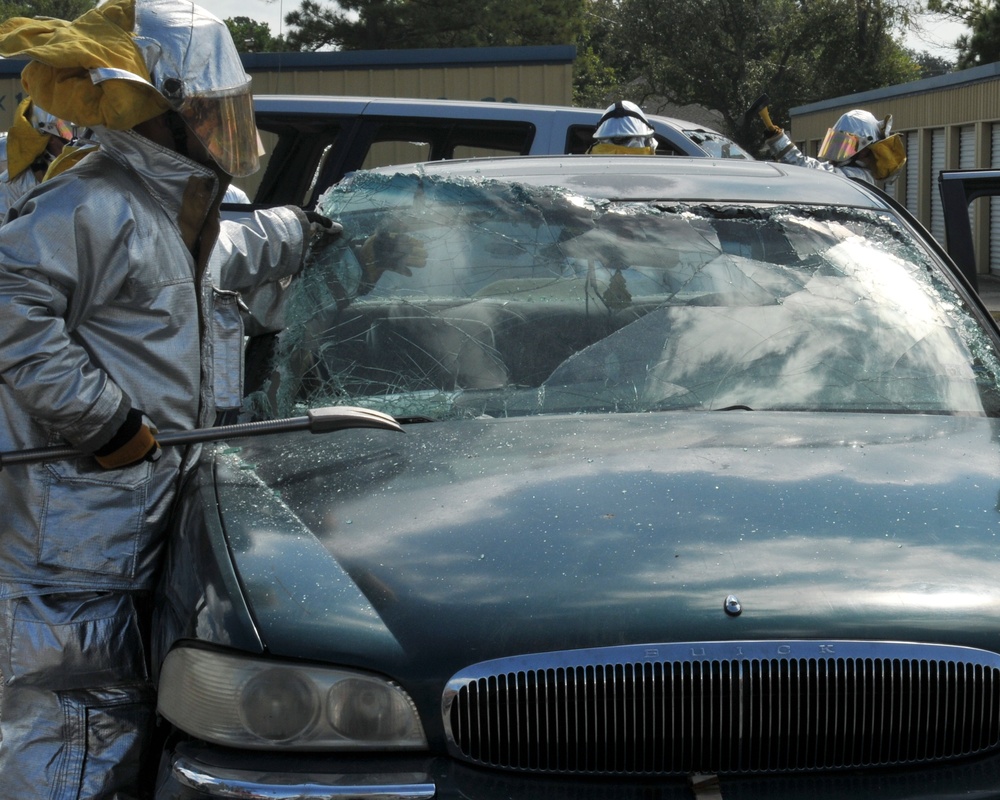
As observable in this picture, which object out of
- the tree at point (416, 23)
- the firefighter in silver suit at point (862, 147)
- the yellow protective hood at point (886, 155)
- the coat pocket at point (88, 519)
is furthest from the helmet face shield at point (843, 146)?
the tree at point (416, 23)

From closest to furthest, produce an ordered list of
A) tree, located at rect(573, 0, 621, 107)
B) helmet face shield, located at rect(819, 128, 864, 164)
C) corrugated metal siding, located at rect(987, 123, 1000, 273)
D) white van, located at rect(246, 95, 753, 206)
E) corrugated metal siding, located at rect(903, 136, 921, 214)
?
white van, located at rect(246, 95, 753, 206)
helmet face shield, located at rect(819, 128, 864, 164)
corrugated metal siding, located at rect(987, 123, 1000, 273)
corrugated metal siding, located at rect(903, 136, 921, 214)
tree, located at rect(573, 0, 621, 107)

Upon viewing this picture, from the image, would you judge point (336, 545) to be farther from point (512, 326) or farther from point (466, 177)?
point (466, 177)

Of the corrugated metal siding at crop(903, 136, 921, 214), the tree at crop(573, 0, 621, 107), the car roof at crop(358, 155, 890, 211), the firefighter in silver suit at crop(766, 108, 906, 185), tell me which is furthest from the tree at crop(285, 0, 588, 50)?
the car roof at crop(358, 155, 890, 211)

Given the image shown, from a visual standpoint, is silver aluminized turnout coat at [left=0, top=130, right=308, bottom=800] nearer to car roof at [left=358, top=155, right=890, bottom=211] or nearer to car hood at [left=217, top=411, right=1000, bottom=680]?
car hood at [left=217, top=411, right=1000, bottom=680]

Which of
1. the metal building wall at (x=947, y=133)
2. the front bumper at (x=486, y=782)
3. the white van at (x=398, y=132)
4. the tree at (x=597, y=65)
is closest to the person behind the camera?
the front bumper at (x=486, y=782)

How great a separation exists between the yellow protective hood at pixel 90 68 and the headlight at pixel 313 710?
117cm

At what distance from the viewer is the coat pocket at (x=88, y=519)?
259 cm

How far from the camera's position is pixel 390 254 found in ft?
10.9

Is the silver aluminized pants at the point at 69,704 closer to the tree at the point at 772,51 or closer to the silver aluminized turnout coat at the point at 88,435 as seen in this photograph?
the silver aluminized turnout coat at the point at 88,435

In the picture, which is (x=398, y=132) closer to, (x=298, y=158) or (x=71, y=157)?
(x=298, y=158)

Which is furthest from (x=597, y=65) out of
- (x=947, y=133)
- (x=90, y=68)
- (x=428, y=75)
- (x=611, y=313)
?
(x=90, y=68)

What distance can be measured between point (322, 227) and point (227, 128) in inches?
26.0

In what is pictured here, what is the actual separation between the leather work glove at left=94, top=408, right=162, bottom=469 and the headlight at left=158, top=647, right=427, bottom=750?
2.09ft

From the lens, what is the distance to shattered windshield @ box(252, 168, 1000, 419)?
2.92 metres
